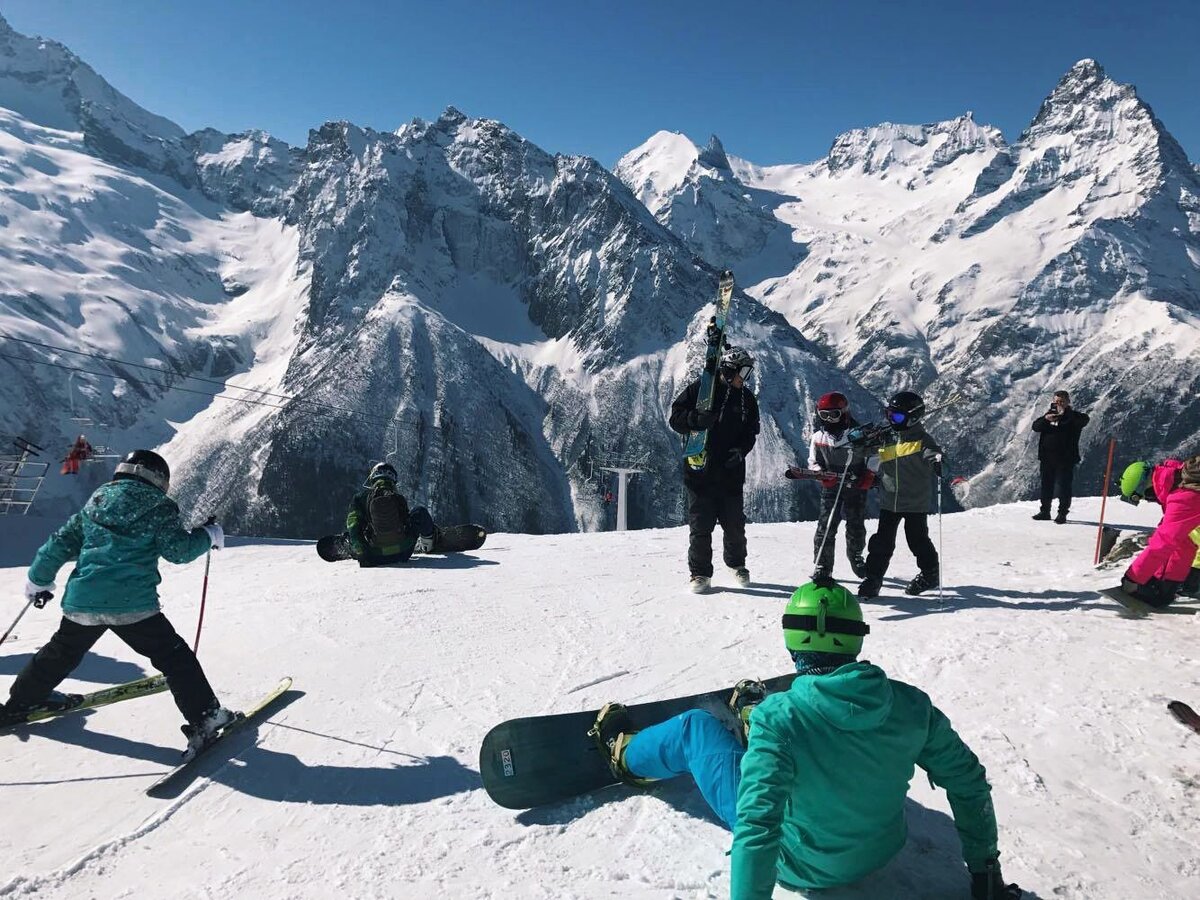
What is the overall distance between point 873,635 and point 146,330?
178430 millimetres

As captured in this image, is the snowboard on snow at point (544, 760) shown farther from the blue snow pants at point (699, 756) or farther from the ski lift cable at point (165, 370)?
the ski lift cable at point (165, 370)

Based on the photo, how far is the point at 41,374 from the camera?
12425 cm

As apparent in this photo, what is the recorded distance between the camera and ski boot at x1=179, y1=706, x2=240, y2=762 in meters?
4.36

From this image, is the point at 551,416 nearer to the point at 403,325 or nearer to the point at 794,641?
the point at 403,325

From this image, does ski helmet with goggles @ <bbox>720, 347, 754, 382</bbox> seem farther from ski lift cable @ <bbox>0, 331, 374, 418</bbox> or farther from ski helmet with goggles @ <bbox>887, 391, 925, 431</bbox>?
ski lift cable @ <bbox>0, 331, 374, 418</bbox>

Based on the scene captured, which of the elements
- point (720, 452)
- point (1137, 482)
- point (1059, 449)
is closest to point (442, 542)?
point (720, 452)

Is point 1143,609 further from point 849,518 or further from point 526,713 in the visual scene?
point 526,713

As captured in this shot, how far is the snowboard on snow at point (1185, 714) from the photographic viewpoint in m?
4.25

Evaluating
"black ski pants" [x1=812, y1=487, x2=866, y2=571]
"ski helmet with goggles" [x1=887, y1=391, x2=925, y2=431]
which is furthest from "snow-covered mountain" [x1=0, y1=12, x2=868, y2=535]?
"ski helmet with goggles" [x1=887, y1=391, x2=925, y2=431]

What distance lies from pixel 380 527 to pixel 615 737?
7.37 m

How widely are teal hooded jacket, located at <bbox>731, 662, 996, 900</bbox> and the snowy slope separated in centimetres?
30

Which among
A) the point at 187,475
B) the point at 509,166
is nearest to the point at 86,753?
the point at 187,475

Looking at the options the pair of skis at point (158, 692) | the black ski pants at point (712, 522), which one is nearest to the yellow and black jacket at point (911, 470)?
the black ski pants at point (712, 522)

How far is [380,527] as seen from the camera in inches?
415
